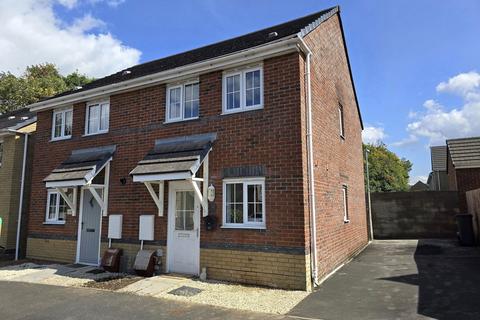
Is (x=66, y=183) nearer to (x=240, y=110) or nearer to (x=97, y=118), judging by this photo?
(x=97, y=118)

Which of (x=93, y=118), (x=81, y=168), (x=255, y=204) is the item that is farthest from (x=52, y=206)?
(x=255, y=204)

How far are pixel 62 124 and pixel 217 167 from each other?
7.21 meters

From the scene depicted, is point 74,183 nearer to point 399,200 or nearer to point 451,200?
point 399,200

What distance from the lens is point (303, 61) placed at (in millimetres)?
9148

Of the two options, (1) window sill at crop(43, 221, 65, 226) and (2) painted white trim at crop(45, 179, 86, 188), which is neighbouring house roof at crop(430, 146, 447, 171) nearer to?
(1) window sill at crop(43, 221, 65, 226)

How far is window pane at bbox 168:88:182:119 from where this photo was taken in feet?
34.9

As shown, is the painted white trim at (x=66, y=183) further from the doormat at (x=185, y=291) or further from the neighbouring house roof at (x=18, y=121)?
the neighbouring house roof at (x=18, y=121)

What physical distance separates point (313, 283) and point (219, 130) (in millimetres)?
4464

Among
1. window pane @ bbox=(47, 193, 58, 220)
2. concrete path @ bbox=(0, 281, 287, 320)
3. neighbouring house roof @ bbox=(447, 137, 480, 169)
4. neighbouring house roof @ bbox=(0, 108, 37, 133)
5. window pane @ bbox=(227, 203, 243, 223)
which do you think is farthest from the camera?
neighbouring house roof @ bbox=(447, 137, 480, 169)

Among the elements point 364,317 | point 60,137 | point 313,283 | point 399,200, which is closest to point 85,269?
point 60,137

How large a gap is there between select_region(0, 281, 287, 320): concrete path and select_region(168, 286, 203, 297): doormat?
1.58 feet

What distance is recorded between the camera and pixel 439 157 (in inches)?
1382

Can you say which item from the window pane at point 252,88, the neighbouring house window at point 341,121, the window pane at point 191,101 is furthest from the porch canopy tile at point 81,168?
the neighbouring house window at point 341,121

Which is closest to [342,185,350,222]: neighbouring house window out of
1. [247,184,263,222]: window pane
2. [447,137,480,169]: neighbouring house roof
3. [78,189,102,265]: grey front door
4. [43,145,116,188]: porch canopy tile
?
[247,184,263,222]: window pane
